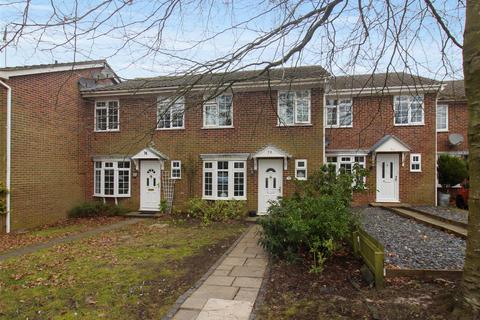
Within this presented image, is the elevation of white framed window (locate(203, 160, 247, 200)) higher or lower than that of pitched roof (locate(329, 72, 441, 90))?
lower

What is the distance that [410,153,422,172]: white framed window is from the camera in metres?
14.9

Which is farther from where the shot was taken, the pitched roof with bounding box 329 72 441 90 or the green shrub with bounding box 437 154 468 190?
the green shrub with bounding box 437 154 468 190

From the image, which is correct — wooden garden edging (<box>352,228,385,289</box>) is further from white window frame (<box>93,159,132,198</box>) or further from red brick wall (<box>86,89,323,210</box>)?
white window frame (<box>93,159,132,198</box>)

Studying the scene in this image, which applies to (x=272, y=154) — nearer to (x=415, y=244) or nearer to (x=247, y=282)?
(x=415, y=244)

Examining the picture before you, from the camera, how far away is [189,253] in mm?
7730

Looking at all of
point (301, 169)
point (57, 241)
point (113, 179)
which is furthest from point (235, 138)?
point (57, 241)

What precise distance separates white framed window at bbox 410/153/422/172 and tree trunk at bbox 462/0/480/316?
40.5ft

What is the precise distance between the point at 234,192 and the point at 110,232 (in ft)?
16.5

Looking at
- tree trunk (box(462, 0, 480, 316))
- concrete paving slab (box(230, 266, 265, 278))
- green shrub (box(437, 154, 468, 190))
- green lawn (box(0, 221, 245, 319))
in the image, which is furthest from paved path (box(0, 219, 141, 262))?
green shrub (box(437, 154, 468, 190))

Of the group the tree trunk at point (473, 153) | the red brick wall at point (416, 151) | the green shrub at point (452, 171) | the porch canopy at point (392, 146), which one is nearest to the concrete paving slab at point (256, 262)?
the tree trunk at point (473, 153)

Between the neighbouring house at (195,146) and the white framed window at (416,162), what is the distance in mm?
39

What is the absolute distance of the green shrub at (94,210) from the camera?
46.2 ft

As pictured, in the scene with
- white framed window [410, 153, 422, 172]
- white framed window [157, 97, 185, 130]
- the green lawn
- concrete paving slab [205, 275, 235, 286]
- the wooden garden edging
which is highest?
white framed window [157, 97, 185, 130]

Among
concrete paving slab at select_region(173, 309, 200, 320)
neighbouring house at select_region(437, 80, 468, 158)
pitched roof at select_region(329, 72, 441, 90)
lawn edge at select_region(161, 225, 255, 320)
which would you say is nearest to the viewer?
concrete paving slab at select_region(173, 309, 200, 320)
